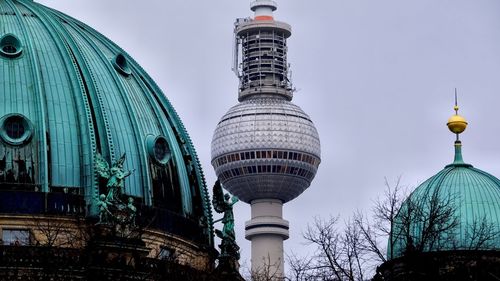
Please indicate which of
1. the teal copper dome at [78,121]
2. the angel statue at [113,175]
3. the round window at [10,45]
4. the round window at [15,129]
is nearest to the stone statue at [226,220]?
the teal copper dome at [78,121]

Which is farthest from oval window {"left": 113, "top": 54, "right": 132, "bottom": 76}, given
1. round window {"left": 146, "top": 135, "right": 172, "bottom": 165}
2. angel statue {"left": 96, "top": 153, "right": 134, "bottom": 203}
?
angel statue {"left": 96, "top": 153, "right": 134, "bottom": 203}

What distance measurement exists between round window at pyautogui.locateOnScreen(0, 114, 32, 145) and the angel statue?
104 inches

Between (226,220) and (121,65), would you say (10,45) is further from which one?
(226,220)

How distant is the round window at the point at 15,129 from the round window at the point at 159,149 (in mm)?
4788

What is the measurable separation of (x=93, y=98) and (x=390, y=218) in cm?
2222

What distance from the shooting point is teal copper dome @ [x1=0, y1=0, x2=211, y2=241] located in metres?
70.2

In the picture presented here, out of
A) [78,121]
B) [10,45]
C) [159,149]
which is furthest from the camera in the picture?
[159,149]

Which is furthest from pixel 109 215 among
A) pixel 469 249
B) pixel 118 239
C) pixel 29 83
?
pixel 469 249

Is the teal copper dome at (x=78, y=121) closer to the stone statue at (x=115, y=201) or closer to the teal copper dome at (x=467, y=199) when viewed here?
the stone statue at (x=115, y=201)

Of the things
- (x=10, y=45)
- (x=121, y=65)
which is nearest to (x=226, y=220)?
(x=121, y=65)

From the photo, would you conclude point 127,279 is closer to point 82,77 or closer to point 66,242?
point 66,242

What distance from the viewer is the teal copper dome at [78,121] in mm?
70188

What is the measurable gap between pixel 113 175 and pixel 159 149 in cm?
421

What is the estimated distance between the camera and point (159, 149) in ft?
241
